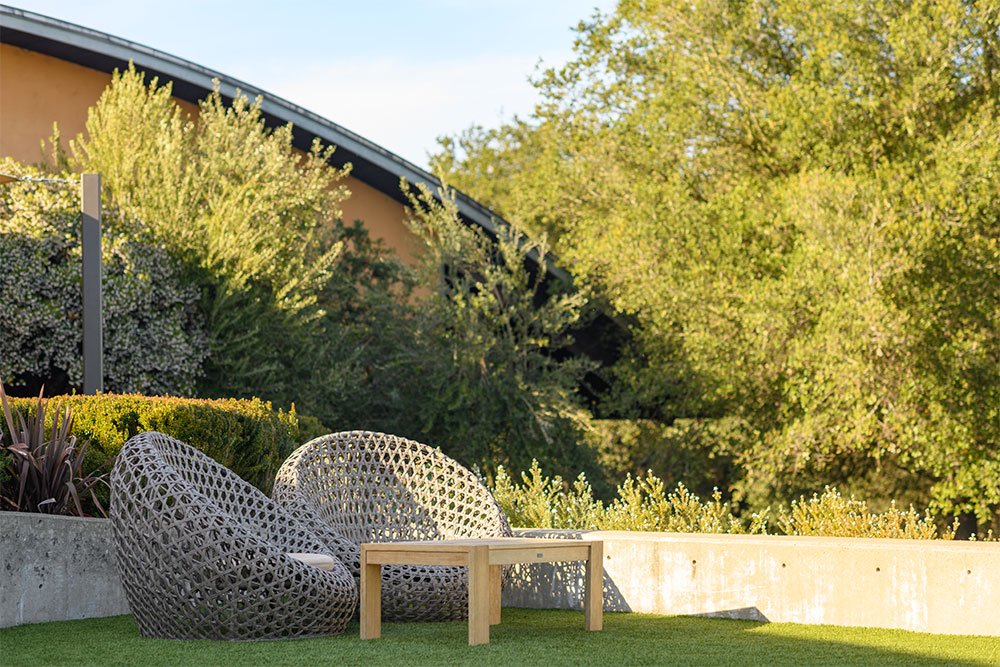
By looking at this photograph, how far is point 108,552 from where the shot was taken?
7082mm

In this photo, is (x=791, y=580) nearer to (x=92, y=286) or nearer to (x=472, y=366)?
(x=92, y=286)

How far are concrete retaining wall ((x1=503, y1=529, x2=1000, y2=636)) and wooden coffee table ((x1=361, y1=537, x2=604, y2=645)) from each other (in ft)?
2.80

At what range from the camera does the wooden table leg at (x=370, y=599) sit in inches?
240

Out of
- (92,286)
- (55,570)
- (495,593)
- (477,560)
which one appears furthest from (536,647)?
(92,286)

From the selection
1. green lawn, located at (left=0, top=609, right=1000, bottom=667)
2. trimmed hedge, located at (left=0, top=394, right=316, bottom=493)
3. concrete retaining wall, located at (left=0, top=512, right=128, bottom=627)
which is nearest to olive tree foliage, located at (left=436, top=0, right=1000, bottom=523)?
trimmed hedge, located at (left=0, top=394, right=316, bottom=493)

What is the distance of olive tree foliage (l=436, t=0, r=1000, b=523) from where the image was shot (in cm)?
1263

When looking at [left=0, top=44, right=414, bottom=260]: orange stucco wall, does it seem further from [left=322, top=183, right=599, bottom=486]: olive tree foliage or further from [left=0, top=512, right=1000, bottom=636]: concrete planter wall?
[left=0, top=512, right=1000, bottom=636]: concrete planter wall

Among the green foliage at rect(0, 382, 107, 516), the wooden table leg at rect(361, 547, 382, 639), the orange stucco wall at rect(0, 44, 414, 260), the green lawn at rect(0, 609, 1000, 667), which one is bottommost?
the green lawn at rect(0, 609, 1000, 667)

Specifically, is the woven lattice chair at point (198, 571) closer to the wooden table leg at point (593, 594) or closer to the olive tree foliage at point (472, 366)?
the wooden table leg at point (593, 594)

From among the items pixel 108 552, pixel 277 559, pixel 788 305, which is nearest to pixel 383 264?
pixel 788 305

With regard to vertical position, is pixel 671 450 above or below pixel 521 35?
below

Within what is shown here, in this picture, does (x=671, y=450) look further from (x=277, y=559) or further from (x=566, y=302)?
(x=277, y=559)

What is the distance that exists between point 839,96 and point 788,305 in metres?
2.39

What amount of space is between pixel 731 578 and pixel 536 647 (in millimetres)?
1666
